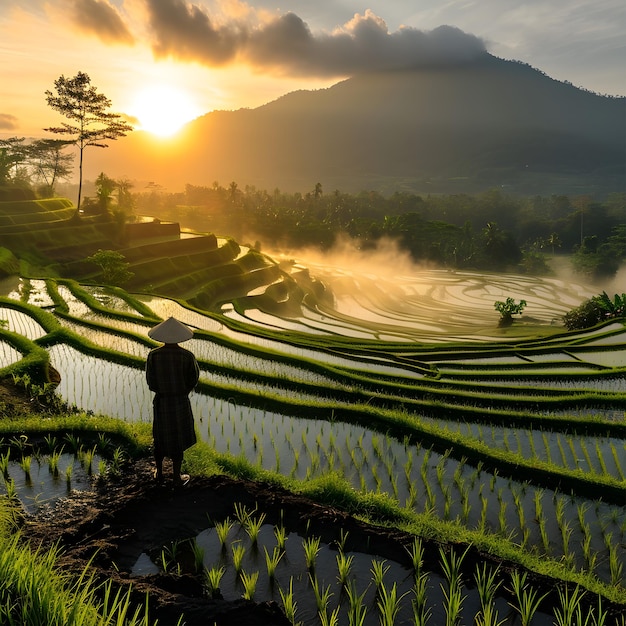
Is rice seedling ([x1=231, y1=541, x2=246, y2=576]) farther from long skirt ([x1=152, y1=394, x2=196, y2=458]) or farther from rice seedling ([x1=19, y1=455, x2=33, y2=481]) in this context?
rice seedling ([x1=19, y1=455, x2=33, y2=481])

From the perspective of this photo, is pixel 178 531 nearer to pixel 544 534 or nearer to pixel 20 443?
pixel 20 443

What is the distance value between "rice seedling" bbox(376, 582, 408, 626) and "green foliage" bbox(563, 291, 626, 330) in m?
27.1

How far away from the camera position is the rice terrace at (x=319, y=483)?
15.2ft

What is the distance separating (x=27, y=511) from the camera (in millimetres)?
6000

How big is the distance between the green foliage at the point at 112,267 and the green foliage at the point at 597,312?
89.8ft

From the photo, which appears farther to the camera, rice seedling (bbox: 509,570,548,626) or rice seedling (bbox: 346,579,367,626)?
rice seedling (bbox: 509,570,548,626)

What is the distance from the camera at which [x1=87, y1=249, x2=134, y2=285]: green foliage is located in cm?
2891

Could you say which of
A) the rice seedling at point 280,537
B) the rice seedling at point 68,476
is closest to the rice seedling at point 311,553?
the rice seedling at point 280,537

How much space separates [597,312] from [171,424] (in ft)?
97.6

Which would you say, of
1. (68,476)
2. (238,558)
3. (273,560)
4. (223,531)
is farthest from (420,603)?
(68,476)

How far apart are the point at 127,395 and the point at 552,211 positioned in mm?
142282

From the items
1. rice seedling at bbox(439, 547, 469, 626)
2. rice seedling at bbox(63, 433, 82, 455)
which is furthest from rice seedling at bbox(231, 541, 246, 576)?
rice seedling at bbox(63, 433, 82, 455)

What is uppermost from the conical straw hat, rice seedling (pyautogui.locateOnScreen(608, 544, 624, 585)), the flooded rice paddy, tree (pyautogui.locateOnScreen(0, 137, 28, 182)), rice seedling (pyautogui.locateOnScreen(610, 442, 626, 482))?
tree (pyautogui.locateOnScreen(0, 137, 28, 182))

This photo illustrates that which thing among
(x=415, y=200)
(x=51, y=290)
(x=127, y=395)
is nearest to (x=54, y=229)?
(x=51, y=290)
